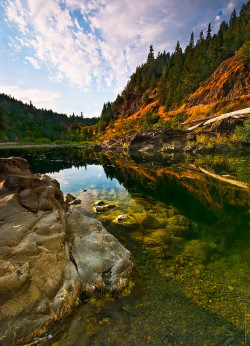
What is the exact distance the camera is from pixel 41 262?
4.63 m

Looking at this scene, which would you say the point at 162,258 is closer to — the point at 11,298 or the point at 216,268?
the point at 216,268

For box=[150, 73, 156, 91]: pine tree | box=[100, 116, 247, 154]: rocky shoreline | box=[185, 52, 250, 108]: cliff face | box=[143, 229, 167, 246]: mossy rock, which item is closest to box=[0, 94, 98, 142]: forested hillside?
box=[150, 73, 156, 91]: pine tree

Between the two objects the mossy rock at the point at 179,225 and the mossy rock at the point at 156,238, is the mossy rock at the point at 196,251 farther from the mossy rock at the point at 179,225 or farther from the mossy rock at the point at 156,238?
the mossy rock at the point at 156,238

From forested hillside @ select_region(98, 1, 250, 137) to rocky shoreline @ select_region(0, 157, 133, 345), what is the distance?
6091 centimetres

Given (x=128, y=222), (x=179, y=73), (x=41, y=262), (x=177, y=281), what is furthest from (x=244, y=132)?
(x=179, y=73)

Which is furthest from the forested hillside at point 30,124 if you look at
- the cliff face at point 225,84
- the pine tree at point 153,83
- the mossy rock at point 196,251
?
the mossy rock at point 196,251

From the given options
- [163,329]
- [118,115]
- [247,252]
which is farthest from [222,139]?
[118,115]

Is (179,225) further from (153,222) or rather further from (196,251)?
(196,251)

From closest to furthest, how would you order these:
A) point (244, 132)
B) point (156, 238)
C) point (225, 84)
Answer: point (156, 238)
point (244, 132)
point (225, 84)

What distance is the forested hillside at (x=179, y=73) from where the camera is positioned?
66.9 meters

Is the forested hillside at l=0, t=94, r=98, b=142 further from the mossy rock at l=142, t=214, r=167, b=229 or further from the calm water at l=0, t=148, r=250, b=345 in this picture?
the calm water at l=0, t=148, r=250, b=345

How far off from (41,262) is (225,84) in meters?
76.1

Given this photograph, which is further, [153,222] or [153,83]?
[153,83]

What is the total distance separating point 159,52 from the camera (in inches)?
4946
